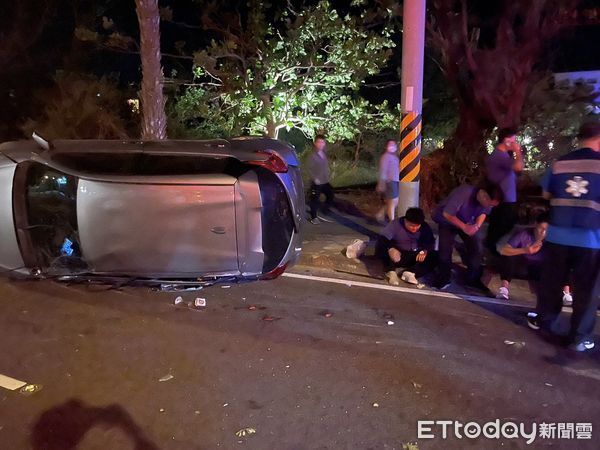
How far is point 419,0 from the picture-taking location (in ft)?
21.8

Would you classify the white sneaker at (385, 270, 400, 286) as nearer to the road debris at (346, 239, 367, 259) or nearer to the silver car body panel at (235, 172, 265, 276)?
the road debris at (346, 239, 367, 259)

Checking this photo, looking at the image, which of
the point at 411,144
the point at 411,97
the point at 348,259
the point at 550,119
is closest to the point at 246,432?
the point at 348,259

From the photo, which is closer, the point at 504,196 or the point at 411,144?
the point at 504,196

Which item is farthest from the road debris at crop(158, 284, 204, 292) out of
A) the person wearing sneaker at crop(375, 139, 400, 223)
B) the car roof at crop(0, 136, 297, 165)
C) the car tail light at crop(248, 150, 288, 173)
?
the person wearing sneaker at crop(375, 139, 400, 223)

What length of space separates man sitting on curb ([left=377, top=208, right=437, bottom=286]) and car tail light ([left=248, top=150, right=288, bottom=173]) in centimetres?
172

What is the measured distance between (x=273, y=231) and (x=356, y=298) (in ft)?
3.72

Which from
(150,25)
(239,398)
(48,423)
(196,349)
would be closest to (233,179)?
(196,349)

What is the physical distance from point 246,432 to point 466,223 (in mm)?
3411

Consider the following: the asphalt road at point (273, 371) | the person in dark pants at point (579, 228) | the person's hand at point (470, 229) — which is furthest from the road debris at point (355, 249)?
the person in dark pants at point (579, 228)

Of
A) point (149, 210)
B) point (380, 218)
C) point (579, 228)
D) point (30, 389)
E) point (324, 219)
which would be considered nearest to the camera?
point (30, 389)

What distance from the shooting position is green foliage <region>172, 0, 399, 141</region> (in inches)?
441

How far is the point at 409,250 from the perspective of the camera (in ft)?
21.1

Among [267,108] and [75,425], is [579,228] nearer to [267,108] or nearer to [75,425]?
[75,425]

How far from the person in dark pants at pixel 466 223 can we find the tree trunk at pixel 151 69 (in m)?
5.62
